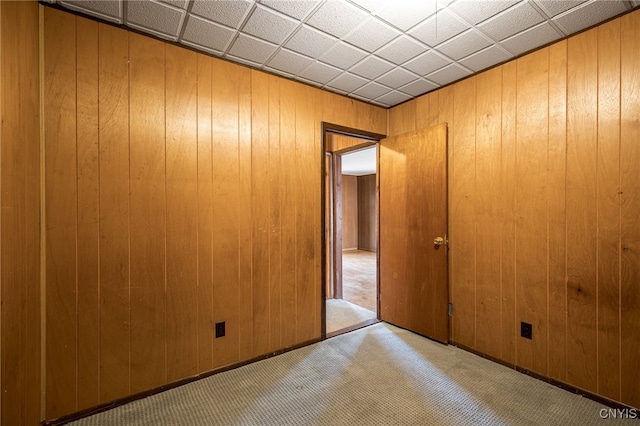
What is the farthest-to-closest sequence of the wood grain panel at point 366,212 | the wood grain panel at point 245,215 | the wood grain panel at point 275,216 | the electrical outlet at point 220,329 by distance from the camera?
the wood grain panel at point 366,212 → the wood grain panel at point 275,216 → the wood grain panel at point 245,215 → the electrical outlet at point 220,329

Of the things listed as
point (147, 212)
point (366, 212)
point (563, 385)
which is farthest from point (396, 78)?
point (366, 212)

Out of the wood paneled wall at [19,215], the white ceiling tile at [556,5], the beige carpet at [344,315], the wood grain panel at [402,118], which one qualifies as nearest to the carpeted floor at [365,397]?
the wood paneled wall at [19,215]

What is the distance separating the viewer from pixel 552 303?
2102 millimetres

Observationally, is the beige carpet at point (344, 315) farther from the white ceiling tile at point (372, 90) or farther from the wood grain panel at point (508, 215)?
A: the white ceiling tile at point (372, 90)

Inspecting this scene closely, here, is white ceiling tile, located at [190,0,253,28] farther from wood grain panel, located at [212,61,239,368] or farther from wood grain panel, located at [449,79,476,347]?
wood grain panel, located at [449,79,476,347]

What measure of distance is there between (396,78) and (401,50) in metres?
0.47

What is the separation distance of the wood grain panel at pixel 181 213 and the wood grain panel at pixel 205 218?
37mm

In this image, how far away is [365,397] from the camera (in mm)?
1932

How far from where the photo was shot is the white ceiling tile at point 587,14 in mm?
1701

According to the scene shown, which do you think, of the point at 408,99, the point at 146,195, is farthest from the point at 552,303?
the point at 146,195

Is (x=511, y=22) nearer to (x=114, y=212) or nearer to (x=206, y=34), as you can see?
(x=206, y=34)

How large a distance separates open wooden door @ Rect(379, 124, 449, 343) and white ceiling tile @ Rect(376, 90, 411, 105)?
0.42m

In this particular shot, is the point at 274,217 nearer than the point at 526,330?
No

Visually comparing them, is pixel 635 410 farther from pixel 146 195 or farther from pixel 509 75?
pixel 146 195
